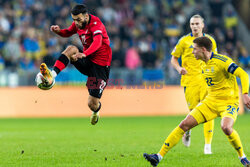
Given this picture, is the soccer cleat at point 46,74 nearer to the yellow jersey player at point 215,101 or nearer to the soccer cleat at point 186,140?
the yellow jersey player at point 215,101

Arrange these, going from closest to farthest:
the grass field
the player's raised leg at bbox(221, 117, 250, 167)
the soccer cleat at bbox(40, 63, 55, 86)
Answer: the player's raised leg at bbox(221, 117, 250, 167)
the grass field
the soccer cleat at bbox(40, 63, 55, 86)

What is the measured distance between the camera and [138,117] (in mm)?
19531

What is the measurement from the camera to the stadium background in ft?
38.9

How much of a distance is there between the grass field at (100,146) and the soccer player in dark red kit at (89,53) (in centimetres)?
115

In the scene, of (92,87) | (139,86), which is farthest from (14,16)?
(92,87)

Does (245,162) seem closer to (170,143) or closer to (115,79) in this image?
(170,143)

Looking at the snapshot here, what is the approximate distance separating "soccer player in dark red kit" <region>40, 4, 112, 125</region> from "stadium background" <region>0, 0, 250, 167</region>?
4.37ft

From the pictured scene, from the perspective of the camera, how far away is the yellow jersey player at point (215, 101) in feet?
24.0

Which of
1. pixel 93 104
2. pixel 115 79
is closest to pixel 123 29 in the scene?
pixel 115 79

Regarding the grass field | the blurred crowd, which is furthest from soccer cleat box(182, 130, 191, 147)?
the blurred crowd

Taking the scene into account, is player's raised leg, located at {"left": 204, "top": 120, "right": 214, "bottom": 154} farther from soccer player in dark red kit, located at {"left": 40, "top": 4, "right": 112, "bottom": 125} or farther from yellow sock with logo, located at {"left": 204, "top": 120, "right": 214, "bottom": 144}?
soccer player in dark red kit, located at {"left": 40, "top": 4, "right": 112, "bottom": 125}

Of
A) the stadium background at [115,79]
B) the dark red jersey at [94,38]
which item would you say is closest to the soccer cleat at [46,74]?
the dark red jersey at [94,38]

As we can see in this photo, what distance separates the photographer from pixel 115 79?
64.3ft

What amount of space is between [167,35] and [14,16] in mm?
6940
